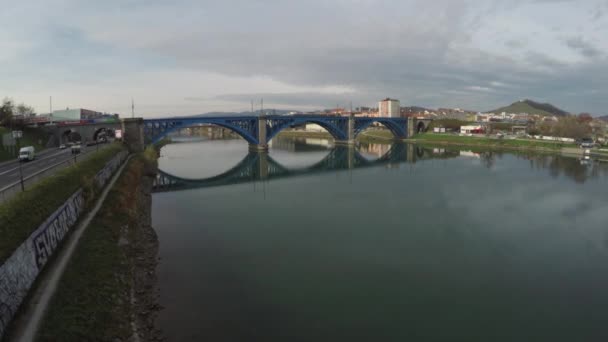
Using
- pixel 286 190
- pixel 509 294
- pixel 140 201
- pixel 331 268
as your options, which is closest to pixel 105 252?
pixel 331 268

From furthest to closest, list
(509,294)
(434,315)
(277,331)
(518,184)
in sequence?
1. (518,184)
2. (509,294)
3. (434,315)
4. (277,331)

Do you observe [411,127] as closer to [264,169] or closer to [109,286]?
[264,169]

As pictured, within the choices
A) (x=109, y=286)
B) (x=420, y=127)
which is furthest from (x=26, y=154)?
(x=420, y=127)

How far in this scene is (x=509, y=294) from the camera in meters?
12.7

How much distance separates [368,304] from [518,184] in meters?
28.9

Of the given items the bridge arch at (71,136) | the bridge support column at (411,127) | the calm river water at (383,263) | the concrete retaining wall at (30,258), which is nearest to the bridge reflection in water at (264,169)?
the calm river water at (383,263)

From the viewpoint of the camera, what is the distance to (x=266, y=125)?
61125mm

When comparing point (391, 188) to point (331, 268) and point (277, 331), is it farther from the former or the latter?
point (277, 331)

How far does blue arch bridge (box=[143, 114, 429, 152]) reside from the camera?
Answer: 158ft

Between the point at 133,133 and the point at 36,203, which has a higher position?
the point at 133,133

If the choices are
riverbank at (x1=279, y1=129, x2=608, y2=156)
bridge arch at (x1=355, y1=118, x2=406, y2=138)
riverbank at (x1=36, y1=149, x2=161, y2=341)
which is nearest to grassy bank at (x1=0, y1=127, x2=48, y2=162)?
A: riverbank at (x1=36, y1=149, x2=161, y2=341)

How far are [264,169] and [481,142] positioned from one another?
51928 millimetres

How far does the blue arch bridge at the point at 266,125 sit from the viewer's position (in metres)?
48.1

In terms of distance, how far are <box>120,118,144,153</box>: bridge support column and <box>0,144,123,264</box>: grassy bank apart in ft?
80.8
